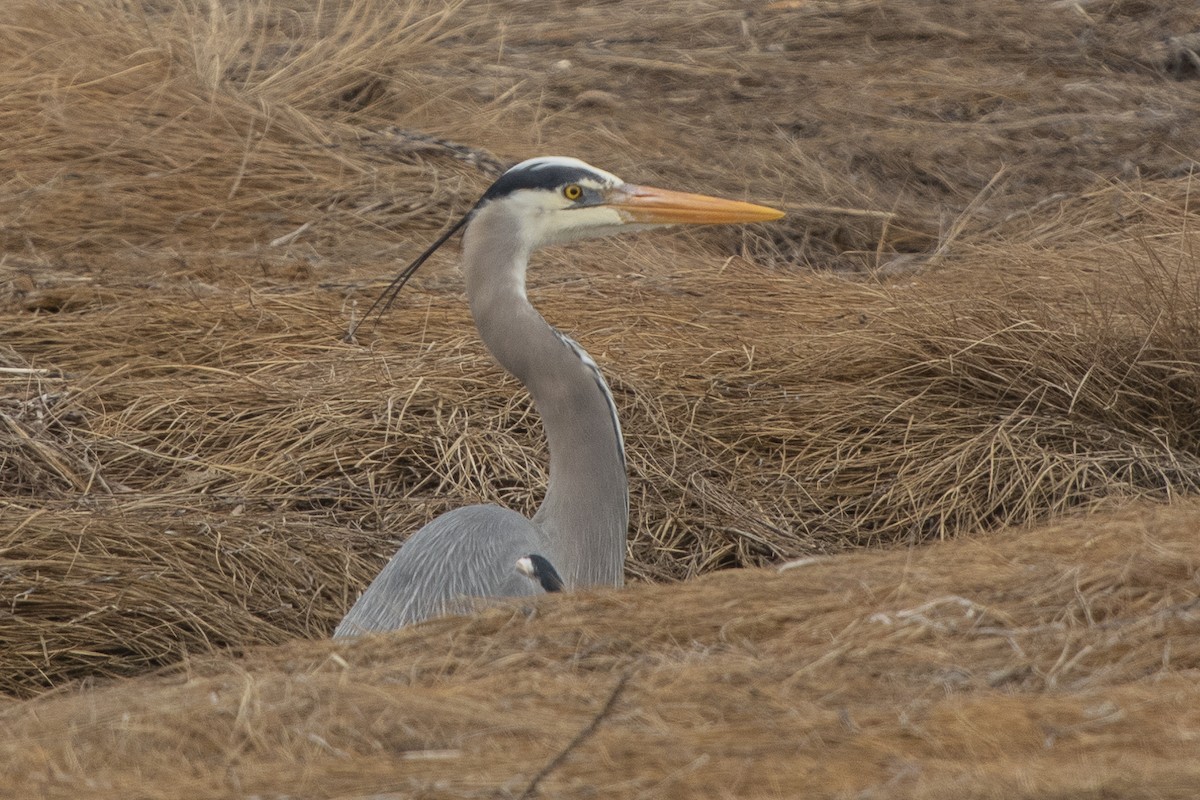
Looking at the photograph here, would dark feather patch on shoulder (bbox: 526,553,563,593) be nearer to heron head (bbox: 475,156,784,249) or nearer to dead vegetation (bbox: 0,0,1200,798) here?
dead vegetation (bbox: 0,0,1200,798)

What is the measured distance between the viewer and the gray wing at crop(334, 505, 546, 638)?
11.1 ft

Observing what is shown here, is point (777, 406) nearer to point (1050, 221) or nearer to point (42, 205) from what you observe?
point (1050, 221)

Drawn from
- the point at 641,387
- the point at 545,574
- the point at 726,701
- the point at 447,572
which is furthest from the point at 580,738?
the point at 641,387

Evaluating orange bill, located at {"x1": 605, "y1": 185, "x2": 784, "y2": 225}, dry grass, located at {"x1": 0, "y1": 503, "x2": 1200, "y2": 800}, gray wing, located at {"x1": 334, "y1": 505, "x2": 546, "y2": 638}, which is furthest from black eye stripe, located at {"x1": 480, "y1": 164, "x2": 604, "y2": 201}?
dry grass, located at {"x1": 0, "y1": 503, "x2": 1200, "y2": 800}

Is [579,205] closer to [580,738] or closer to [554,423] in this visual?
[554,423]

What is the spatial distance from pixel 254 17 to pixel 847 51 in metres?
3.13

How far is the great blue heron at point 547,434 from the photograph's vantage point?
3482mm

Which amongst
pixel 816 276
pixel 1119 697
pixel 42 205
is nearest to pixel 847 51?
pixel 816 276

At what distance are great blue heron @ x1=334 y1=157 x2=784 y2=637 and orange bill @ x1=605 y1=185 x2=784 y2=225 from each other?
0.40ft

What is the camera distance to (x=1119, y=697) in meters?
2.12

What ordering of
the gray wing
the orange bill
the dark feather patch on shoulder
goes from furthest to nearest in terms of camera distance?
1. the orange bill
2. the dark feather patch on shoulder
3. the gray wing

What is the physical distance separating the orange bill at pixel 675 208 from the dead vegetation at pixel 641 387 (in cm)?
91

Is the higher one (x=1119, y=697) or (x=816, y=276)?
(x=1119, y=697)

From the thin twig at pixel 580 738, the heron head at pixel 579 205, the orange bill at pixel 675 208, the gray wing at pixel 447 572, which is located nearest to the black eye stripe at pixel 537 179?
the heron head at pixel 579 205
